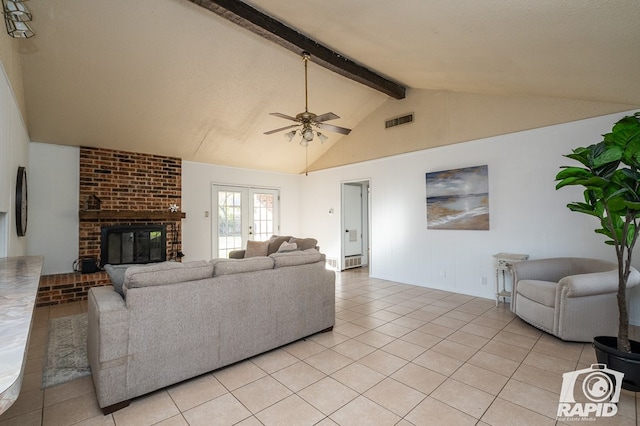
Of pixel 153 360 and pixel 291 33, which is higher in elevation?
pixel 291 33

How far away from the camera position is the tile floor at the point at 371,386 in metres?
2.01

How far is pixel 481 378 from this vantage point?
247 centimetres

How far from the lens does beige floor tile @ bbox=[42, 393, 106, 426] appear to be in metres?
2.00

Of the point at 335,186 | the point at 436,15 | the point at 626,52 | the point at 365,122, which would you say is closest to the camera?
the point at 626,52

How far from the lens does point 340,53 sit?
4.35 meters

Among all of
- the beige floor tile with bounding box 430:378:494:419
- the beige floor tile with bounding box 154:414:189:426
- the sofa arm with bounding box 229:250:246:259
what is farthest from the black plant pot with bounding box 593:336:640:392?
the sofa arm with bounding box 229:250:246:259

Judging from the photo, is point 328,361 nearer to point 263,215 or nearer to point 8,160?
point 8,160

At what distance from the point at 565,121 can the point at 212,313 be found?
4882 mm

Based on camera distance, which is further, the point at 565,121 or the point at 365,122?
the point at 365,122

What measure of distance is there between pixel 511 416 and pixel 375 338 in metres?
1.44

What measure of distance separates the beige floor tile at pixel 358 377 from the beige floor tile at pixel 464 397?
455 mm

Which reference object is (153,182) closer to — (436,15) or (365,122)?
(365,122)

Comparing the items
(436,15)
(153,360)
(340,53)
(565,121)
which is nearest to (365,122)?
(340,53)

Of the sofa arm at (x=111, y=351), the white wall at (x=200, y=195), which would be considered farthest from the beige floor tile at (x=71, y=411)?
the white wall at (x=200, y=195)
